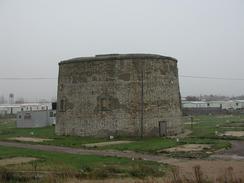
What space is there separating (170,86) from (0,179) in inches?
832

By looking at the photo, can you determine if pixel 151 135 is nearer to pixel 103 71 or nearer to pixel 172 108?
pixel 172 108

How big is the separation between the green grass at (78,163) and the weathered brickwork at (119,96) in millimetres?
9007

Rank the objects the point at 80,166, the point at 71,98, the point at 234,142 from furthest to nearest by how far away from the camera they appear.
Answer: the point at 71,98 → the point at 234,142 → the point at 80,166

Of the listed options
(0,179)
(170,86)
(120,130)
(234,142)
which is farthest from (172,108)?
(0,179)

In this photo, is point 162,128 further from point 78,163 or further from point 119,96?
point 78,163

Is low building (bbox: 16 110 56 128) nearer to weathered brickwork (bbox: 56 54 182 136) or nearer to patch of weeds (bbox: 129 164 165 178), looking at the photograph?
weathered brickwork (bbox: 56 54 182 136)

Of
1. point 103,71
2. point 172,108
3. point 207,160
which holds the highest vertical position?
point 103,71

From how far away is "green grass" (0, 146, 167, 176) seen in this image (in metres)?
15.3

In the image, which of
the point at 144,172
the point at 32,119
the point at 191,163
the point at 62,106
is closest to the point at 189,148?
the point at 191,163

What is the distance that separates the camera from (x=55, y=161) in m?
18.1

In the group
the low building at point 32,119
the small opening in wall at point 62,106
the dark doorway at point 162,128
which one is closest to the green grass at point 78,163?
the small opening in wall at point 62,106

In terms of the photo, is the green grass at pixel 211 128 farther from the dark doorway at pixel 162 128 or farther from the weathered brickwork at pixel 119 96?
the weathered brickwork at pixel 119 96

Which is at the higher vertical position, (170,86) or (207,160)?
(170,86)

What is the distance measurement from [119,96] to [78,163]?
13.5 metres
